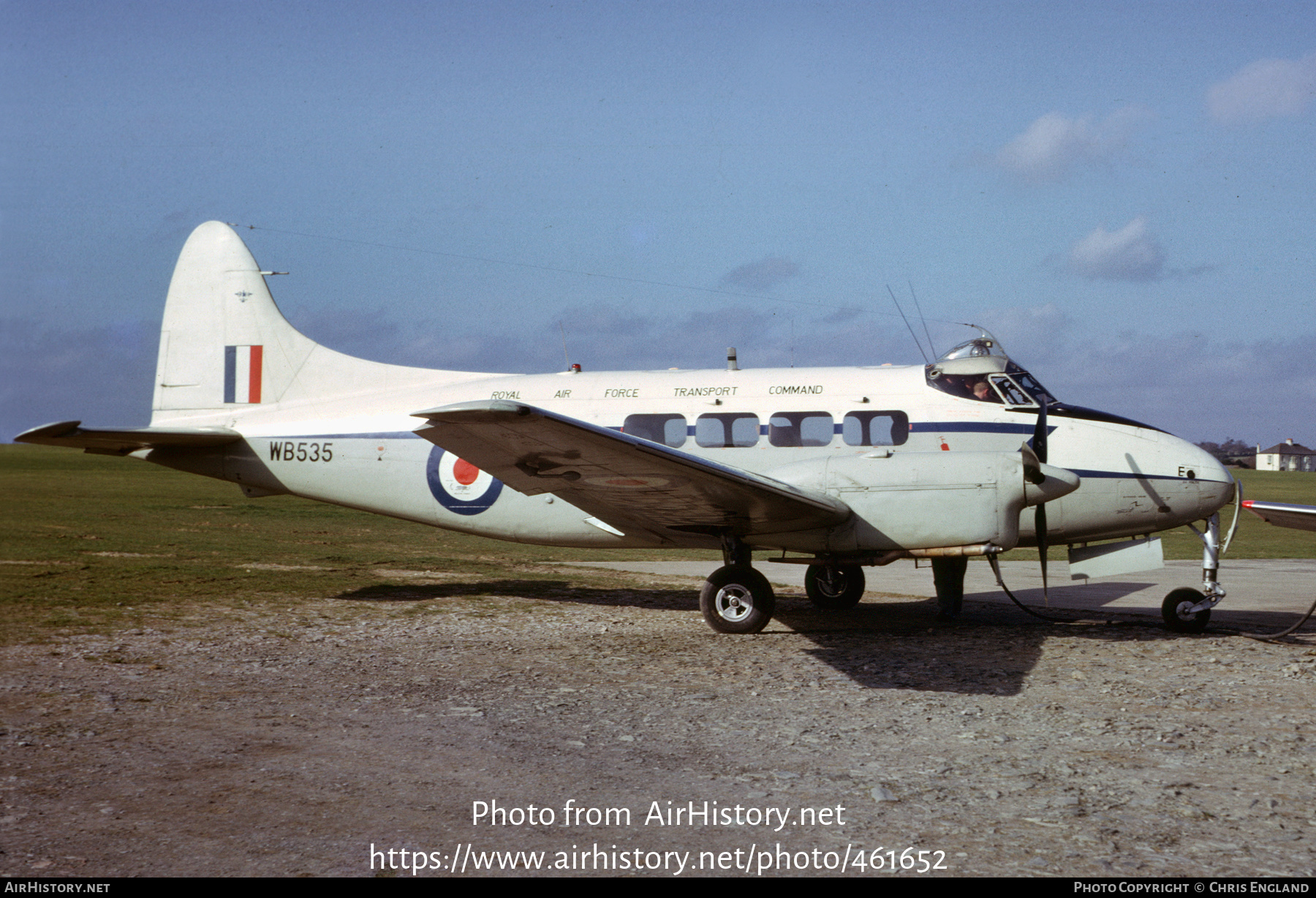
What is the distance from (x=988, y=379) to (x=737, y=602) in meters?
4.16

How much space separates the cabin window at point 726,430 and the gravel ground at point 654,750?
253 centimetres

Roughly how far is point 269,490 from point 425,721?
817cm

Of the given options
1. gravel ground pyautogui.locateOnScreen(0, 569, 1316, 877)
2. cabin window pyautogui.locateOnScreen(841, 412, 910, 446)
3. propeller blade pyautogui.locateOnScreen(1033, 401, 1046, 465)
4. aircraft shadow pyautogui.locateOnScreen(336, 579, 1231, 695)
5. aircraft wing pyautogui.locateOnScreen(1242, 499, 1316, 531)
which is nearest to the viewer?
gravel ground pyautogui.locateOnScreen(0, 569, 1316, 877)

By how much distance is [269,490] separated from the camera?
13961 millimetres

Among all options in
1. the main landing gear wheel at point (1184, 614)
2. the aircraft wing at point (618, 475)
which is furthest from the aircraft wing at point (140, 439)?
the main landing gear wheel at point (1184, 614)

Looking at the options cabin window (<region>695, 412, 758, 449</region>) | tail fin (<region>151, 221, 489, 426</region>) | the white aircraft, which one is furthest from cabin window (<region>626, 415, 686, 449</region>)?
tail fin (<region>151, 221, 489, 426</region>)

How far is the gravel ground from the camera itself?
14.9ft

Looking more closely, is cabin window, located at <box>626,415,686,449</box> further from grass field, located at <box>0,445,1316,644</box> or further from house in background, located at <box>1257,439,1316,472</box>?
house in background, located at <box>1257,439,1316,472</box>

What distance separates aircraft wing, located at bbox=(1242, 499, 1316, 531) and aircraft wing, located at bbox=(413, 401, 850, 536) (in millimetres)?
4077

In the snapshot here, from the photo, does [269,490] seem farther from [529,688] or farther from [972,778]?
[972,778]

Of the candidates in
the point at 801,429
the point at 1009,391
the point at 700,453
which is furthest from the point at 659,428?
the point at 1009,391

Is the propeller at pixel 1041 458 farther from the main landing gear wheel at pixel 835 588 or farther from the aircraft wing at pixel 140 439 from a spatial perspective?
the aircraft wing at pixel 140 439

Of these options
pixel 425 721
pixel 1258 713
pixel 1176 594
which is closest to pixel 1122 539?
pixel 1176 594
